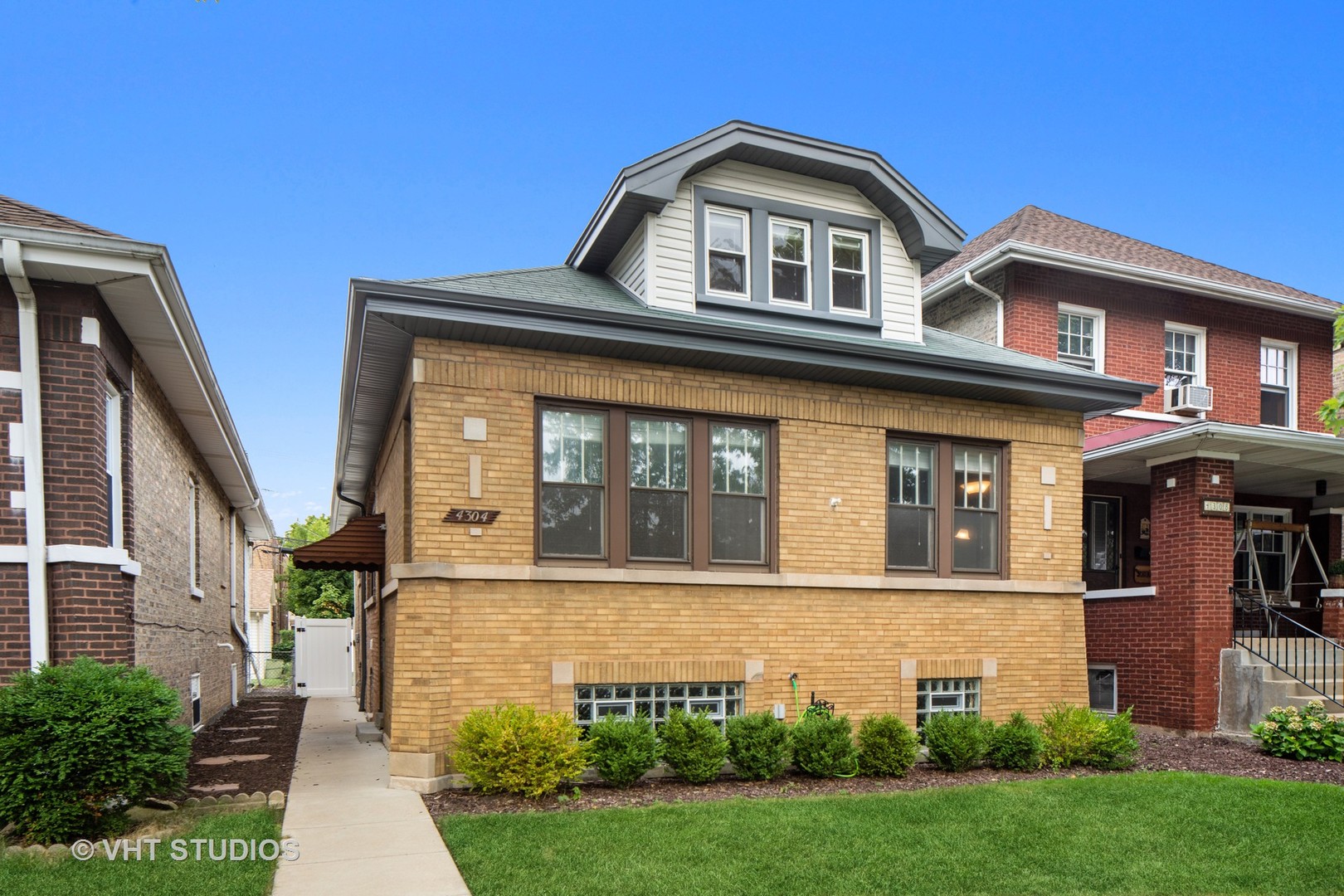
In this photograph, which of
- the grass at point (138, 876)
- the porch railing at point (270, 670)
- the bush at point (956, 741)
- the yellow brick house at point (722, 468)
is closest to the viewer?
the grass at point (138, 876)

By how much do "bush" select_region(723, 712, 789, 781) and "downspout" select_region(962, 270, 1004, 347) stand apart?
9518mm

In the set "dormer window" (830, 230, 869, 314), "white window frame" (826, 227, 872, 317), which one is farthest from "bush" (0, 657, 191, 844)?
"dormer window" (830, 230, 869, 314)

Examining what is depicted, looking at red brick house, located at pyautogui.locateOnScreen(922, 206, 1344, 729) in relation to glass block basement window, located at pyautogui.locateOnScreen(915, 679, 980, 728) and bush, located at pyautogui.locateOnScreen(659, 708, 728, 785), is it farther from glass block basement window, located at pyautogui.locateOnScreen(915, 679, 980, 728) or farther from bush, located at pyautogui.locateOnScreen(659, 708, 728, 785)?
bush, located at pyautogui.locateOnScreen(659, 708, 728, 785)

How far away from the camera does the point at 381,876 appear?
6.78 metres

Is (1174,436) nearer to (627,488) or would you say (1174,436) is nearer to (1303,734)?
(1303,734)

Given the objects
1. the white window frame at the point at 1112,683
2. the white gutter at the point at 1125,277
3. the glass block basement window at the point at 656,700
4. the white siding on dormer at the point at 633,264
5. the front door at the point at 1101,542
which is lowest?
the white window frame at the point at 1112,683

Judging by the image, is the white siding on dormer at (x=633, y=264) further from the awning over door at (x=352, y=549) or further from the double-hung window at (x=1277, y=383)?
the double-hung window at (x=1277, y=383)

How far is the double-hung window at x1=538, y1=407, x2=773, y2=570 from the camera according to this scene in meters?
10.5

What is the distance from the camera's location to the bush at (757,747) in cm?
996

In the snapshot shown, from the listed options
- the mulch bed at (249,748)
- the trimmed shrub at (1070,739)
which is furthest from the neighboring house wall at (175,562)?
the trimmed shrub at (1070,739)

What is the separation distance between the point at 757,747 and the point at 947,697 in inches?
130

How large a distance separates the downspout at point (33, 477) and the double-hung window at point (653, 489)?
437 centimetres

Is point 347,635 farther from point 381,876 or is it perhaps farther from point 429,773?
point 381,876

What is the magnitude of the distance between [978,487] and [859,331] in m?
2.51
